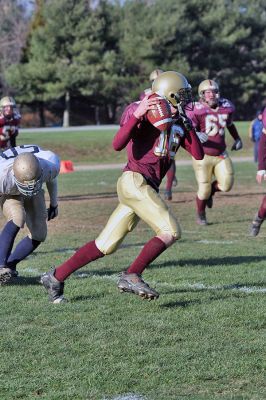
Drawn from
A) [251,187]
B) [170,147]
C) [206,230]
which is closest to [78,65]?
[251,187]

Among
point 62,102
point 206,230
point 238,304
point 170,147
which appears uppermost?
point 170,147

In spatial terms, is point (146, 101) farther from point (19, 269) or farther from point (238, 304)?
point (19, 269)

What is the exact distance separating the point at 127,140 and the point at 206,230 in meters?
4.39

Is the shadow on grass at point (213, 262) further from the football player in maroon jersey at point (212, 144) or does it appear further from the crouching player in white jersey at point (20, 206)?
the football player in maroon jersey at point (212, 144)

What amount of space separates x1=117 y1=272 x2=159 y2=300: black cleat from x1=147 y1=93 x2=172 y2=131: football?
0.96m

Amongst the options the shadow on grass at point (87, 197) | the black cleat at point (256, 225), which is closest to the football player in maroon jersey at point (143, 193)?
the black cleat at point (256, 225)

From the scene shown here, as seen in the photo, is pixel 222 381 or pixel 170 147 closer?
pixel 222 381

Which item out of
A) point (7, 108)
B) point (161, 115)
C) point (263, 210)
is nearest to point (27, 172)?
point (161, 115)

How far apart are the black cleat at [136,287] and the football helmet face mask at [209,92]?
467 cm

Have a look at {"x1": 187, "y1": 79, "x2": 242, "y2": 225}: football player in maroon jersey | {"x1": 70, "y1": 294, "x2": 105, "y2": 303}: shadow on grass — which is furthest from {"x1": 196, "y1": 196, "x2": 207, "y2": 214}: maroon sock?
{"x1": 70, "y1": 294, "x2": 105, "y2": 303}: shadow on grass

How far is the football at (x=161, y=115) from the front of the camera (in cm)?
454

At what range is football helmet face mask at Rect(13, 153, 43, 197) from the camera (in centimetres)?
507

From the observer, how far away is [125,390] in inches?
132

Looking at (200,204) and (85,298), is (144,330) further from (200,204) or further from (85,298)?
(200,204)
